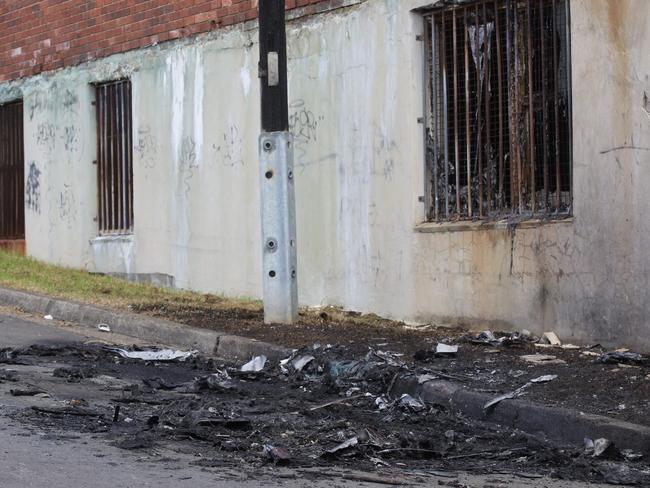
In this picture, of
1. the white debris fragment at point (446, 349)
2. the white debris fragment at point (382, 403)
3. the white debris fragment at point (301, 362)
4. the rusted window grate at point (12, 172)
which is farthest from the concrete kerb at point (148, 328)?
the rusted window grate at point (12, 172)

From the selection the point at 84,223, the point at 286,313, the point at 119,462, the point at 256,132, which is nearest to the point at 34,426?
the point at 119,462

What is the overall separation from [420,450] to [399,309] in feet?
15.2

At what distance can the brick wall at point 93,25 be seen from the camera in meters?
13.0

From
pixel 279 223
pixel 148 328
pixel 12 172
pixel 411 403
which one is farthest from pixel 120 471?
pixel 12 172

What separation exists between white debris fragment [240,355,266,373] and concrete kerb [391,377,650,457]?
1.39m

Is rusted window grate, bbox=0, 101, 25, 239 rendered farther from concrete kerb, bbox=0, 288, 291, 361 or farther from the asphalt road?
the asphalt road

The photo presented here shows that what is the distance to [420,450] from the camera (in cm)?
623

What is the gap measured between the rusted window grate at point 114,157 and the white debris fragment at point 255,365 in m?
5.40

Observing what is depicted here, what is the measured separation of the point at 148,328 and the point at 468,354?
3276 mm

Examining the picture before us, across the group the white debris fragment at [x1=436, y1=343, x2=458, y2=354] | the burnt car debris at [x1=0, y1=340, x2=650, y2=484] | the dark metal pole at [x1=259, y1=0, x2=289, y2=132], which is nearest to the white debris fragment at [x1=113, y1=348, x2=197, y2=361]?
the burnt car debris at [x1=0, y1=340, x2=650, y2=484]

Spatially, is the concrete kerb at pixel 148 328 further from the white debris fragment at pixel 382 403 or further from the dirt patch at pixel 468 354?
the white debris fragment at pixel 382 403

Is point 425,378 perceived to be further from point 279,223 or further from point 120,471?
point 120,471

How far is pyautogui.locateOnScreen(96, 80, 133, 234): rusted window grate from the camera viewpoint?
14.4m

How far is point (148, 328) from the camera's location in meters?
10.8
